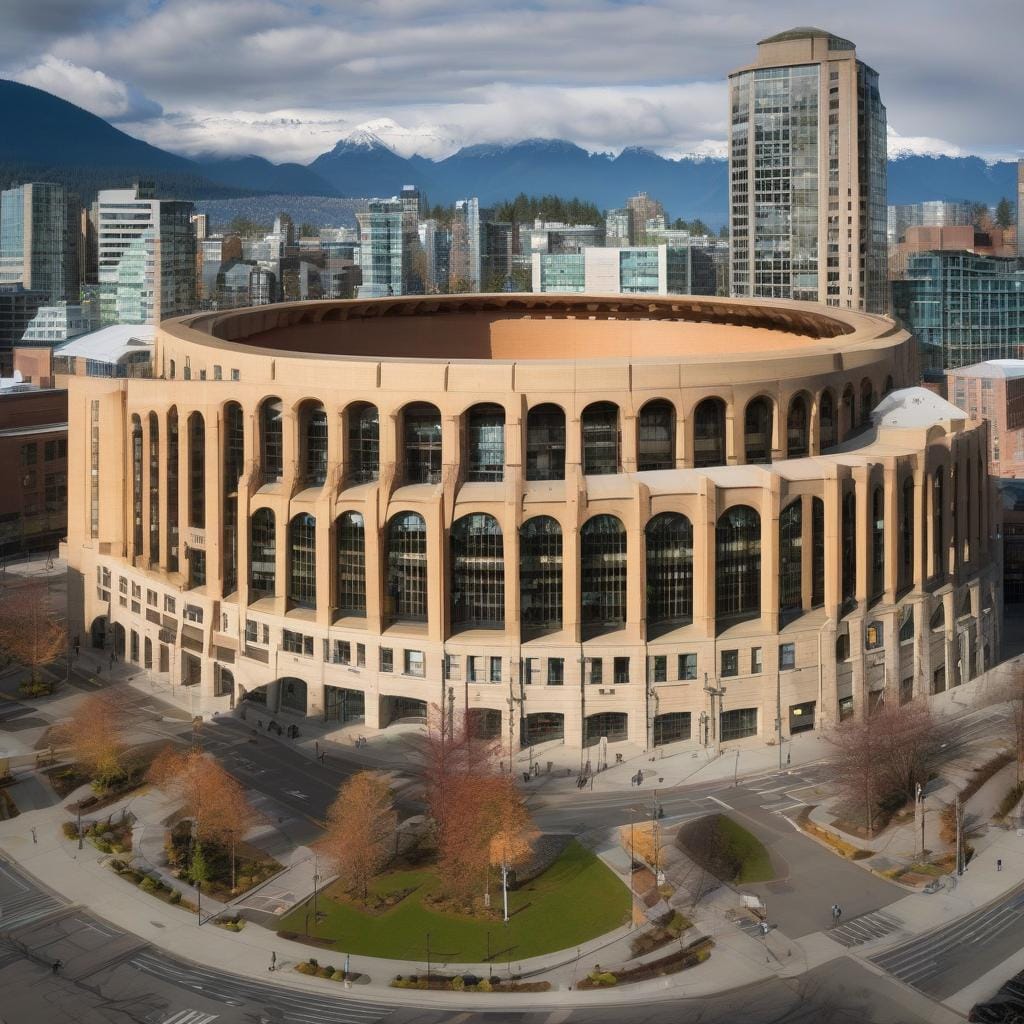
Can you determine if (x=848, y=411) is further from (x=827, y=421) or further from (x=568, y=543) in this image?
(x=568, y=543)

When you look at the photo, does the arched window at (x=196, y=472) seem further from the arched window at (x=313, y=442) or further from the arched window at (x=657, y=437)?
the arched window at (x=657, y=437)

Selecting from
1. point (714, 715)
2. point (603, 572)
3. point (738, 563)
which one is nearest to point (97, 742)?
point (603, 572)

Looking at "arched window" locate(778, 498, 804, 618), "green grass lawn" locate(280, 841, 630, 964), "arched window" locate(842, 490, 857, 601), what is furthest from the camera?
"arched window" locate(842, 490, 857, 601)

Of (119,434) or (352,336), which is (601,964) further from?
(352,336)

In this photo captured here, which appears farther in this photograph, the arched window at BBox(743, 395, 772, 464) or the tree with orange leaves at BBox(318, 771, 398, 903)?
the arched window at BBox(743, 395, 772, 464)

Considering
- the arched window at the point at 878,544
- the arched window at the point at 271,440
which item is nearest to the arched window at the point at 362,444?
the arched window at the point at 271,440

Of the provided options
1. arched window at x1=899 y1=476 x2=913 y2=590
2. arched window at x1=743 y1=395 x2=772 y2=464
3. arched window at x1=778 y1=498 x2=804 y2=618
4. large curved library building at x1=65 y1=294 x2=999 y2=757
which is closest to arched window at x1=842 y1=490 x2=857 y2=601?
large curved library building at x1=65 y1=294 x2=999 y2=757

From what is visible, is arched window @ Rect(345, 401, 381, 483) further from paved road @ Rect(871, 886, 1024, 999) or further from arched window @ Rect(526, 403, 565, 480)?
paved road @ Rect(871, 886, 1024, 999)
